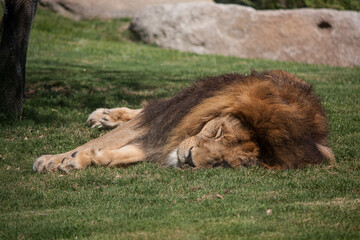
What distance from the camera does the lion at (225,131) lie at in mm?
4328

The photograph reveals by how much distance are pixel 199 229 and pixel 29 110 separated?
463cm

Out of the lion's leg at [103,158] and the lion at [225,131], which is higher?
the lion at [225,131]

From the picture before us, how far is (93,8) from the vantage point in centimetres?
1703

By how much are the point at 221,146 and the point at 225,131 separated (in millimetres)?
137

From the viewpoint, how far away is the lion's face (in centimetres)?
431

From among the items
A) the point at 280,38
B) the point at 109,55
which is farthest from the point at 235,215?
the point at 280,38

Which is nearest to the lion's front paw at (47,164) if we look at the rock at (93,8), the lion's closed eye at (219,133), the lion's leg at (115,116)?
the lion's leg at (115,116)

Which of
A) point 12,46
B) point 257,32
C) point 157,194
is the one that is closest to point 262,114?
point 157,194

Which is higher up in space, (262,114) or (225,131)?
(262,114)

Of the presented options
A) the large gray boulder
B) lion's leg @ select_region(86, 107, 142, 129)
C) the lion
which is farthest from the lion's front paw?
the large gray boulder

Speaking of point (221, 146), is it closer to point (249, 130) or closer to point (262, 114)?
point (249, 130)

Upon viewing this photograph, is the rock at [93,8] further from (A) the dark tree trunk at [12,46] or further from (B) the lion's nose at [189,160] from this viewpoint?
(B) the lion's nose at [189,160]

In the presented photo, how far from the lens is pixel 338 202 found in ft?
12.3

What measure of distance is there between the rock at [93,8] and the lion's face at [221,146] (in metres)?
13.4
